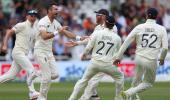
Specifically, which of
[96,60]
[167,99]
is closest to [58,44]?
[167,99]

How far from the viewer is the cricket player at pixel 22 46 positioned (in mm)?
18906

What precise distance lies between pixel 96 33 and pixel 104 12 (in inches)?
64.4

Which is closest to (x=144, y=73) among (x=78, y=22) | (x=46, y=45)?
(x=46, y=45)

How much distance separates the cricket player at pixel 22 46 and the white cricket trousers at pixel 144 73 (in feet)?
11.7

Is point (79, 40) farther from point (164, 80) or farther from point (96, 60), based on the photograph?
point (164, 80)

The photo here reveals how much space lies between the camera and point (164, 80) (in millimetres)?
27531

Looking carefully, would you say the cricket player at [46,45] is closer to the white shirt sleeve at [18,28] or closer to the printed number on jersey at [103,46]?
the printed number on jersey at [103,46]

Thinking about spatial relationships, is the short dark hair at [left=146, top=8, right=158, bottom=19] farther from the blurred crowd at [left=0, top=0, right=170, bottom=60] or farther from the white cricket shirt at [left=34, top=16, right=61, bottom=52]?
the blurred crowd at [left=0, top=0, right=170, bottom=60]

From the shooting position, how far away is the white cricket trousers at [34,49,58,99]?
17078mm

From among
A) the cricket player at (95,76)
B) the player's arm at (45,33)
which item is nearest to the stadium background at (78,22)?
the cricket player at (95,76)

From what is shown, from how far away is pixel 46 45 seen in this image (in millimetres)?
17438

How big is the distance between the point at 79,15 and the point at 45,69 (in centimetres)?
1354

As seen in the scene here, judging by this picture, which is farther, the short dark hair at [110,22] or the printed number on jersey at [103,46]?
the short dark hair at [110,22]

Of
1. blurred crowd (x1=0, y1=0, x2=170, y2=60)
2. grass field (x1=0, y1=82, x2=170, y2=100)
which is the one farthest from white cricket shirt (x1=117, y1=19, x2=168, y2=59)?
blurred crowd (x1=0, y1=0, x2=170, y2=60)
